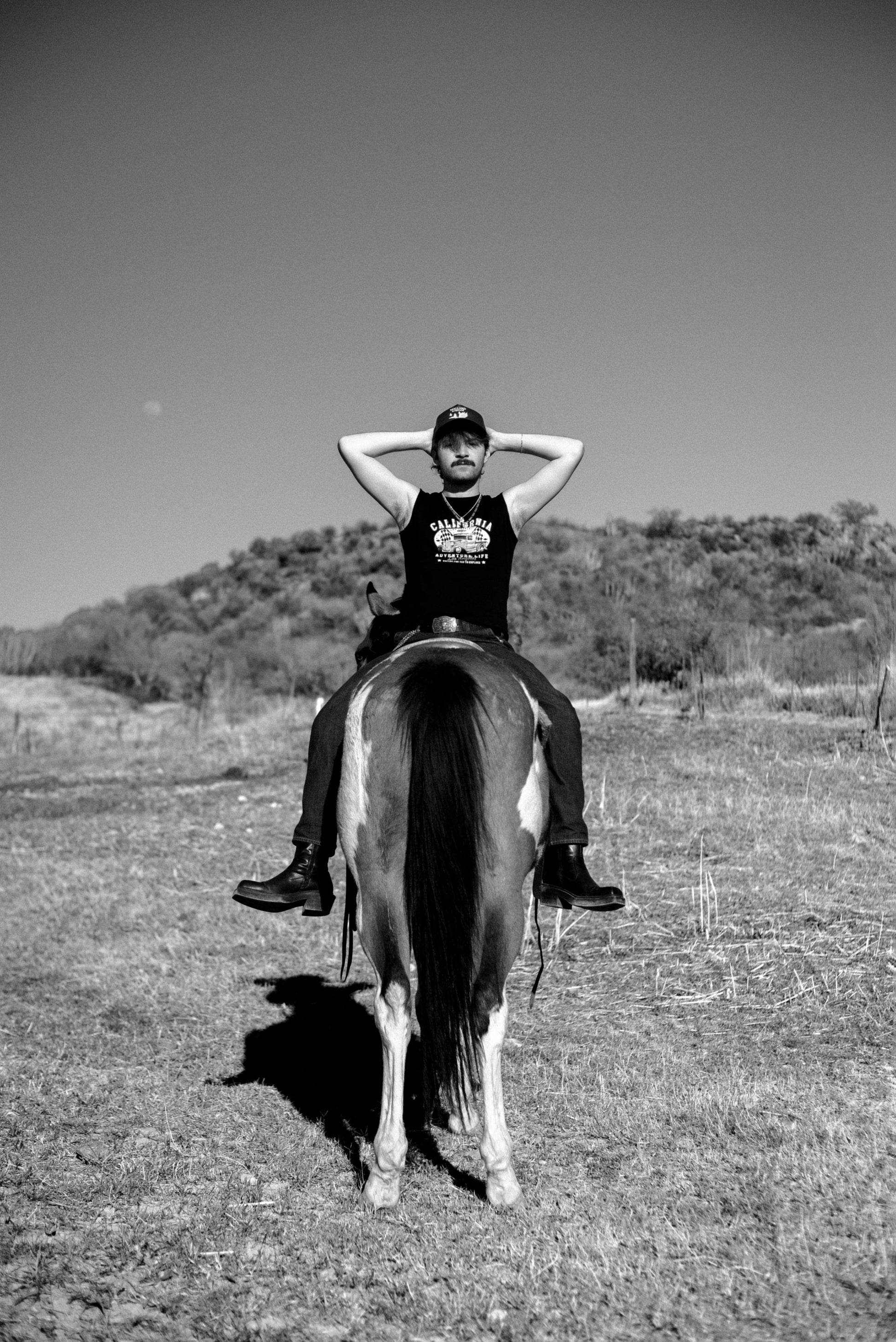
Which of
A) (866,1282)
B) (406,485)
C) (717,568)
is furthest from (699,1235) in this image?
(717,568)

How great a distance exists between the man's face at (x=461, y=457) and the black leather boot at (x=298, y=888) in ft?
6.12

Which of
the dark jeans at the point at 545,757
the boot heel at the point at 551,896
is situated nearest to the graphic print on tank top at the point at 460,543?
the dark jeans at the point at 545,757

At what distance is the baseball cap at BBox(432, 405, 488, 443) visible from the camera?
5.26 meters

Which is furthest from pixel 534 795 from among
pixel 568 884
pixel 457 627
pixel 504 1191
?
pixel 504 1191

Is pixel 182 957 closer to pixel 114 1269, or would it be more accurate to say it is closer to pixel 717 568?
pixel 114 1269

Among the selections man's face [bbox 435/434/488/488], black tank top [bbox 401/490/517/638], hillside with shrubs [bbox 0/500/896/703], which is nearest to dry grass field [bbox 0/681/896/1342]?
black tank top [bbox 401/490/517/638]

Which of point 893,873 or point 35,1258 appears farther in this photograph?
point 893,873

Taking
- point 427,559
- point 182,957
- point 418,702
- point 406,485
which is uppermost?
point 406,485

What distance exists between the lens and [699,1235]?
3.73m

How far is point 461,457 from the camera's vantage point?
5293mm

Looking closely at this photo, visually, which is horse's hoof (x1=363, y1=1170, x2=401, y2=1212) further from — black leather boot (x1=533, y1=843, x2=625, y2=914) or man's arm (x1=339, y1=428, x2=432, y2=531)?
man's arm (x1=339, y1=428, x2=432, y2=531)

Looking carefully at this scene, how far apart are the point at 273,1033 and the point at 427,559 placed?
10.7 feet

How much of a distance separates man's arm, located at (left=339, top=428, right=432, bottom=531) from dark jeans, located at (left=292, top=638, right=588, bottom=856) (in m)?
1.01

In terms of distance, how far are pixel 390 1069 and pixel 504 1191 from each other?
599 mm
